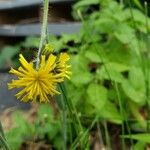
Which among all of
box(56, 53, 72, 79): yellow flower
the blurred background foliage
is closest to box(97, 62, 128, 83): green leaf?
the blurred background foliage

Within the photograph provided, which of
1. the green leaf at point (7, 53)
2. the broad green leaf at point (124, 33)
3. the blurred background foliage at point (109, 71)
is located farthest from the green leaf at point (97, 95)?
the green leaf at point (7, 53)

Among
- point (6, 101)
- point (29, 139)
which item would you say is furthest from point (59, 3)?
point (29, 139)

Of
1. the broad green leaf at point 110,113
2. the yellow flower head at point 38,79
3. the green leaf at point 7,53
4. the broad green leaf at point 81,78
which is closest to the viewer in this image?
the yellow flower head at point 38,79

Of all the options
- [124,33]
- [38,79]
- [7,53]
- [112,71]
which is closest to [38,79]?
[38,79]

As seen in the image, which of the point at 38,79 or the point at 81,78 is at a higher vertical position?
the point at 38,79

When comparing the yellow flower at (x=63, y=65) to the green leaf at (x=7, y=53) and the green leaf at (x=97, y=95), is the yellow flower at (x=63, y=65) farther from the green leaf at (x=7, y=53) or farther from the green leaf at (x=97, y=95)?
the green leaf at (x=7, y=53)

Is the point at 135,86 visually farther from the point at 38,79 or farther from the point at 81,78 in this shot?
the point at 38,79
